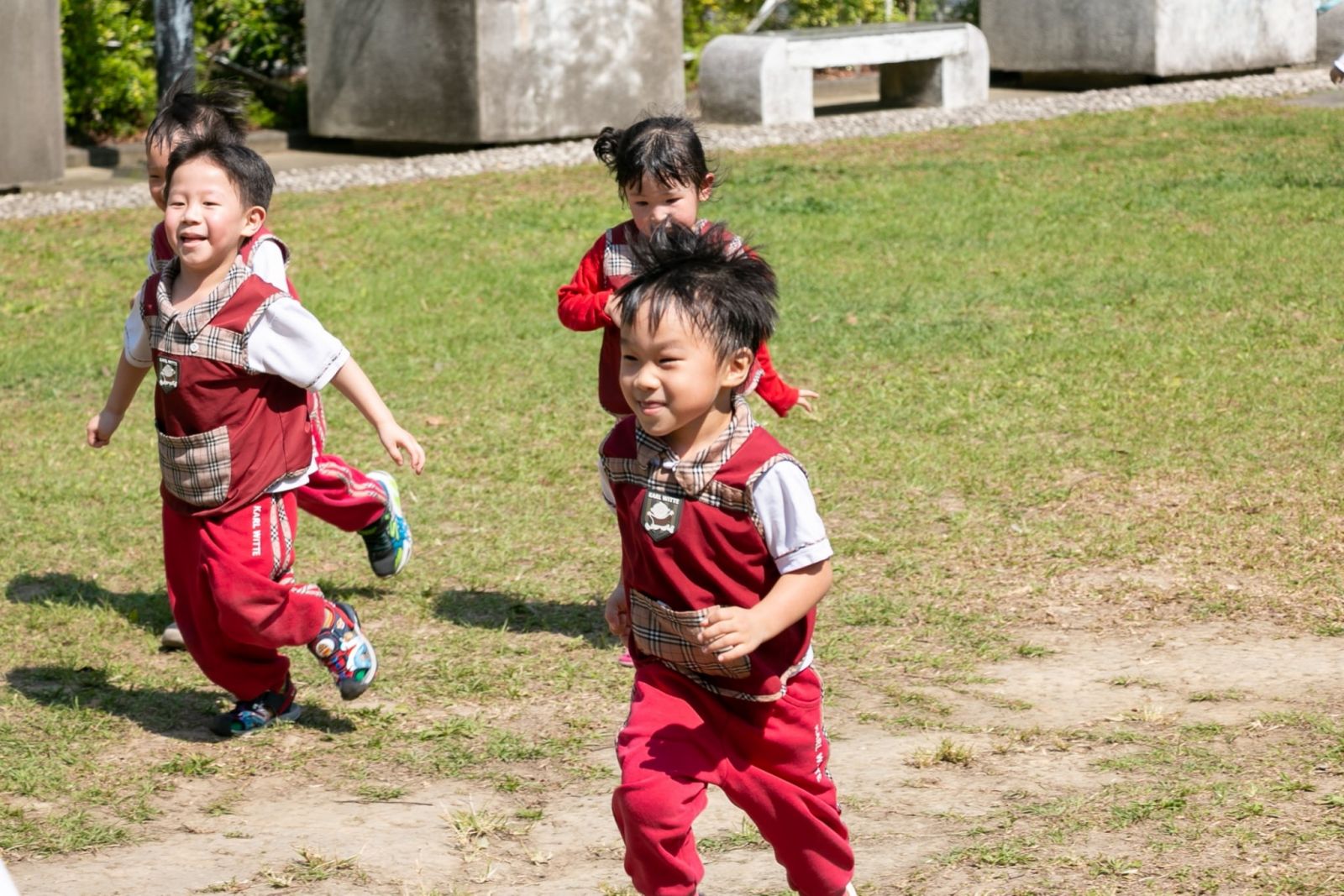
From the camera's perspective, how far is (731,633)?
2.91 metres

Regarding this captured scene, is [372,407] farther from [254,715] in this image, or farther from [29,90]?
A: [29,90]

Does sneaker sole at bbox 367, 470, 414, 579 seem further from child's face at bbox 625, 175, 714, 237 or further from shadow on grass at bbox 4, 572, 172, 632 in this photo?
child's face at bbox 625, 175, 714, 237

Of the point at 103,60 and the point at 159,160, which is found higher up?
the point at 103,60

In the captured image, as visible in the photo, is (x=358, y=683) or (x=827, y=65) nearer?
(x=358, y=683)

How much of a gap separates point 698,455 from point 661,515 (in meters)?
0.12

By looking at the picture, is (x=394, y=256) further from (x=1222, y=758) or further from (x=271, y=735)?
(x=1222, y=758)

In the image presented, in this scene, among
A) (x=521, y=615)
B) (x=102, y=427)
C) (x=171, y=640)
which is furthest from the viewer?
(x=521, y=615)

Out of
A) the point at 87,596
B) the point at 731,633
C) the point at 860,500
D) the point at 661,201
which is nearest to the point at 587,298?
the point at 661,201

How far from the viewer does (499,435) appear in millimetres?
7094

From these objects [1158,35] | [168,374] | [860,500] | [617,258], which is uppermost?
[1158,35]

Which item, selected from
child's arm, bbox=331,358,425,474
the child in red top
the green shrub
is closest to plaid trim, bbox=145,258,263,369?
child's arm, bbox=331,358,425,474

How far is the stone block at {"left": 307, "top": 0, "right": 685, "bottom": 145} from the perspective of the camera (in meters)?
14.2

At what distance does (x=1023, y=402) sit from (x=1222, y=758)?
10.7 feet

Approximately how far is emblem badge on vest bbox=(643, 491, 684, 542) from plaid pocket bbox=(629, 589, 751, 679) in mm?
140
